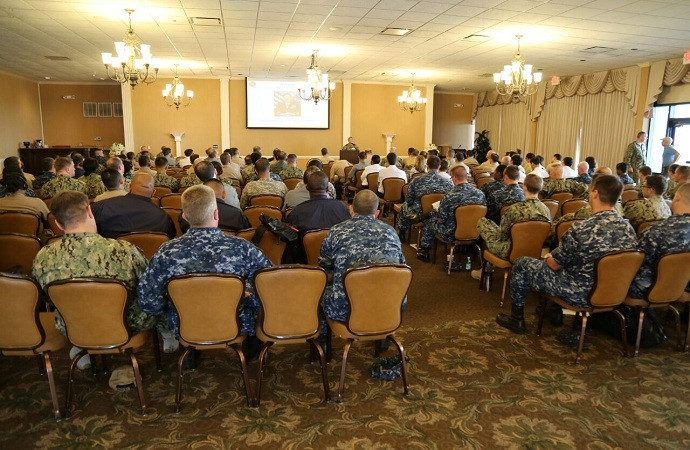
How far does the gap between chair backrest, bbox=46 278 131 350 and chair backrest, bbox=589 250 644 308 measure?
10.5 ft

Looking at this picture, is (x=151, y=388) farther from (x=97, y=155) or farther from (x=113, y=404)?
(x=97, y=155)

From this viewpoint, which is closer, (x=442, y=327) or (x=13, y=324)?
(x=13, y=324)

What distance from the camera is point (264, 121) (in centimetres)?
1695

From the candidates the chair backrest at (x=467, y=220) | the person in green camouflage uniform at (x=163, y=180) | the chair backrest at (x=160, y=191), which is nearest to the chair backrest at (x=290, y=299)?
the chair backrest at (x=467, y=220)

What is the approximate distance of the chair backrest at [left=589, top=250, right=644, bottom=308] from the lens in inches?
136

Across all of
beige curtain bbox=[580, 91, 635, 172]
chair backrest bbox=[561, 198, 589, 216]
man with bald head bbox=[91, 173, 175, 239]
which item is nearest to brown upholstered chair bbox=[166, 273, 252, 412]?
man with bald head bbox=[91, 173, 175, 239]

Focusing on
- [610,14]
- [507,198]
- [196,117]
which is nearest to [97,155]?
[196,117]

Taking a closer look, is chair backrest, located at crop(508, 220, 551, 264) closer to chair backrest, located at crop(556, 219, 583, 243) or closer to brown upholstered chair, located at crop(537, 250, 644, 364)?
chair backrest, located at crop(556, 219, 583, 243)

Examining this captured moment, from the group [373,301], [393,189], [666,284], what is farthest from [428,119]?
[373,301]

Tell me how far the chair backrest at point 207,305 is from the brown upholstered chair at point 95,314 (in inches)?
12.1

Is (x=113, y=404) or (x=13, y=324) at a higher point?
(x=13, y=324)

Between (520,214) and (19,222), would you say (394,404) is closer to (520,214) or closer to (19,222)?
(520,214)

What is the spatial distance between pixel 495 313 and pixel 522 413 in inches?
69.8

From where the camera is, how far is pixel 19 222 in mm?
4801
